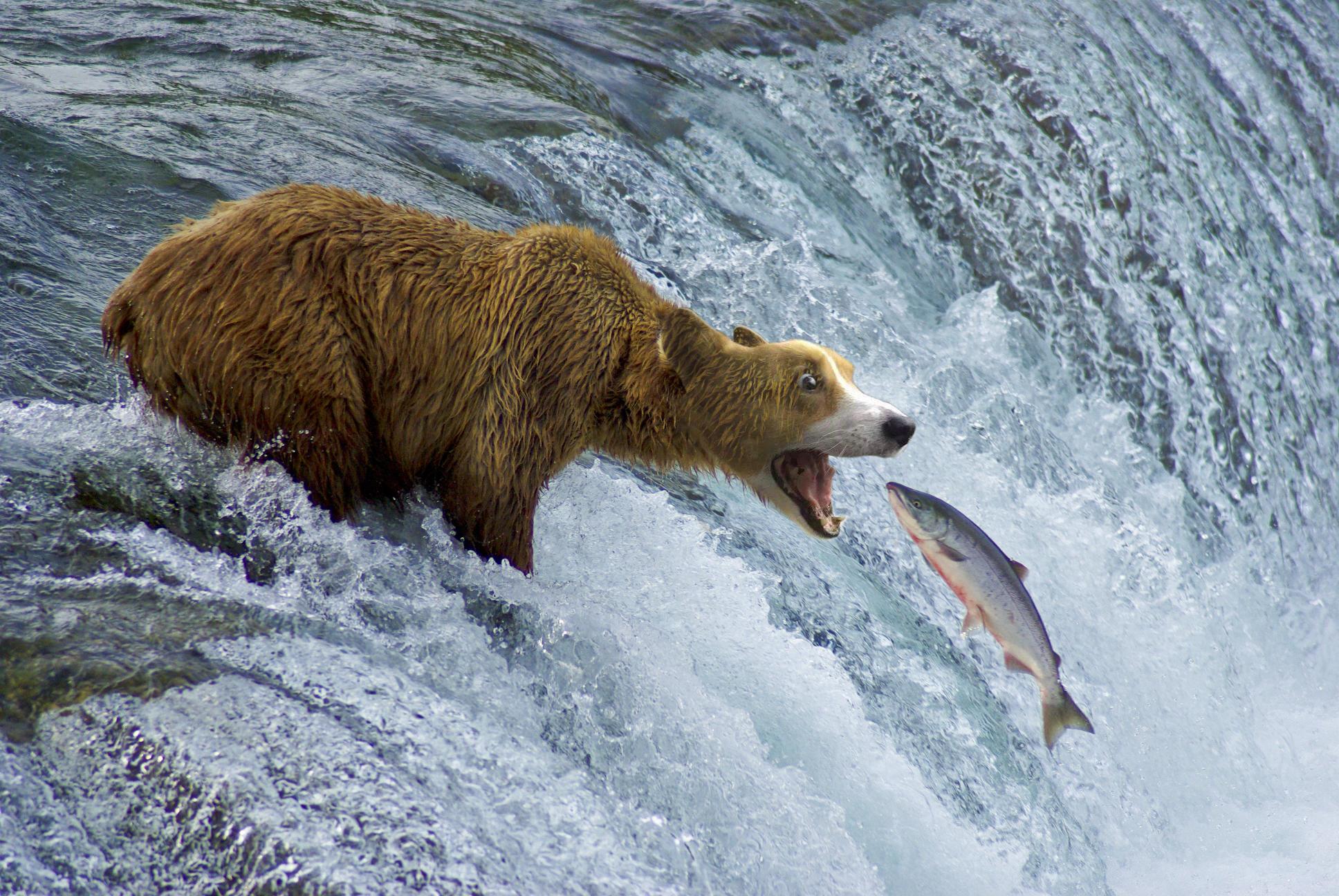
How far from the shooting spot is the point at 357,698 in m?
3.00

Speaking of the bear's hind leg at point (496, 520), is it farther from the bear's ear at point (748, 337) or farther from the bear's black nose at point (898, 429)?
the bear's black nose at point (898, 429)

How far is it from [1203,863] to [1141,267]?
12.5 feet

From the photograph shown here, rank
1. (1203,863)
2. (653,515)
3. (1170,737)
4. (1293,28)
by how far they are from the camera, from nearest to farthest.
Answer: (653,515) < (1203,863) < (1170,737) < (1293,28)

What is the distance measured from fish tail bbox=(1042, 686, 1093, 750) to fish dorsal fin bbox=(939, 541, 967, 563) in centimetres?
70

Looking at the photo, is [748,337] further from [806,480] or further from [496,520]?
[496,520]

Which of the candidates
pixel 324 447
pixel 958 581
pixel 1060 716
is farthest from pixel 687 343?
pixel 1060 716

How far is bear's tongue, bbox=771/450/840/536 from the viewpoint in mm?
4148

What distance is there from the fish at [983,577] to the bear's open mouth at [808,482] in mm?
252

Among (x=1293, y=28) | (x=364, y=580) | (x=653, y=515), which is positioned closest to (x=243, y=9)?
(x=653, y=515)

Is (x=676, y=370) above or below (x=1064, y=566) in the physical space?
above

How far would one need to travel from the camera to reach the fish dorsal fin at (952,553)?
172 inches

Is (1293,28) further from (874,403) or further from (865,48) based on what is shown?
(874,403)

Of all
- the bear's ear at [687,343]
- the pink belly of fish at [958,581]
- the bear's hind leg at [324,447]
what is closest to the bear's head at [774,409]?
the bear's ear at [687,343]

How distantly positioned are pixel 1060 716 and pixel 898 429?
5.01 ft
